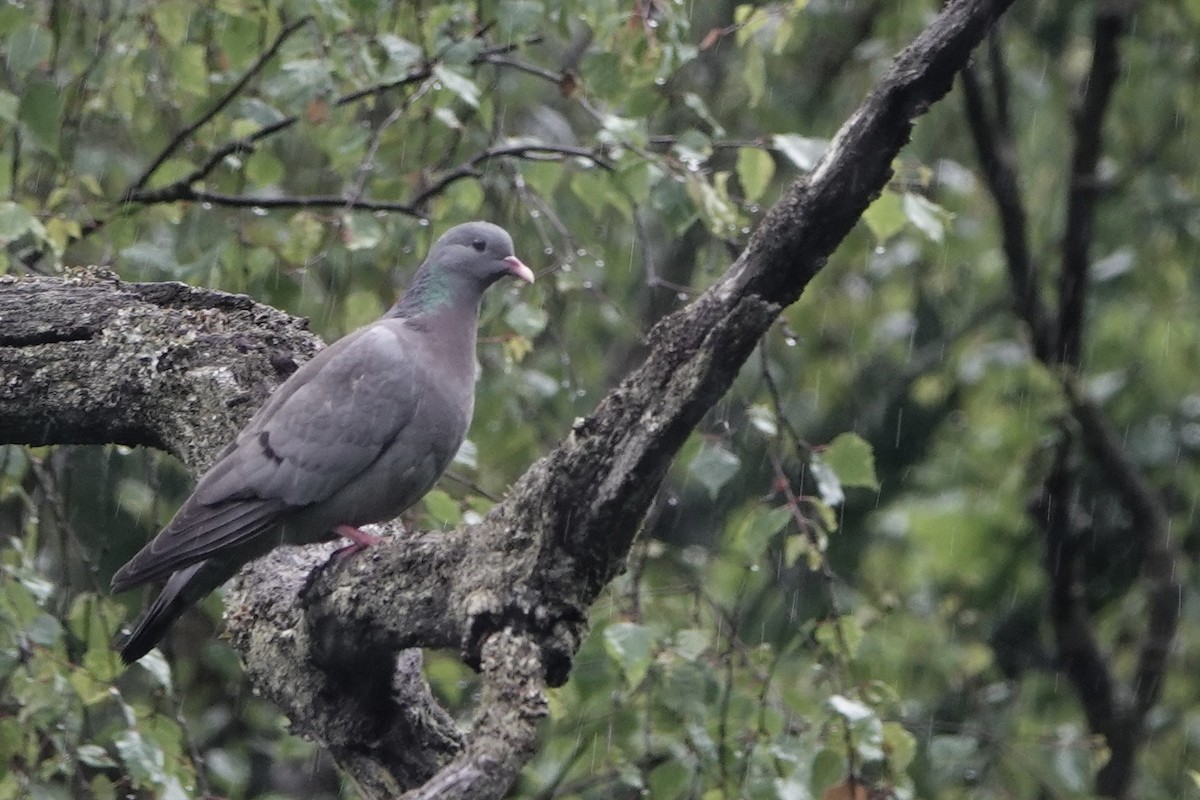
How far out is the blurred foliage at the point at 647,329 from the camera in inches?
182

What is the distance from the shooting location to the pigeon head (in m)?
4.63

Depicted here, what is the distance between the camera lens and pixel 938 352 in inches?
331

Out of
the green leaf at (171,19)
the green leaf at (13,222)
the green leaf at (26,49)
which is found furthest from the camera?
the green leaf at (171,19)

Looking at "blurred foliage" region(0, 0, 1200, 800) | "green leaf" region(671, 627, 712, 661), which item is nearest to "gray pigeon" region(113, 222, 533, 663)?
"blurred foliage" region(0, 0, 1200, 800)

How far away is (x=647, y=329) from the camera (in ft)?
22.8

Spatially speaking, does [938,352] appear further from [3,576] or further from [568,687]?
[3,576]

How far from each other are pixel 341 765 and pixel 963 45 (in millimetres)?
1896

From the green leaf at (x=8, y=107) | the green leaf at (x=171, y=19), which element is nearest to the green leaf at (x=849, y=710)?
the green leaf at (x=8, y=107)

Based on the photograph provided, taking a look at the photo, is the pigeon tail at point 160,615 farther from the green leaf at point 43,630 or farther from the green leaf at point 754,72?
the green leaf at point 754,72

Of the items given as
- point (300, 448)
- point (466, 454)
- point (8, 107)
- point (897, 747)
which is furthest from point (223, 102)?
point (897, 747)

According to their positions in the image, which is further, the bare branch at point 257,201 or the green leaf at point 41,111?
the bare branch at point 257,201

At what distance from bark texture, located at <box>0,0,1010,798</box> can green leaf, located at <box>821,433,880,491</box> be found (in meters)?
1.49

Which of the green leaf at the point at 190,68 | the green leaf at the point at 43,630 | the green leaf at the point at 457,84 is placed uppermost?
the green leaf at the point at 457,84

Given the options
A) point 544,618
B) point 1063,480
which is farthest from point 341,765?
point 1063,480
